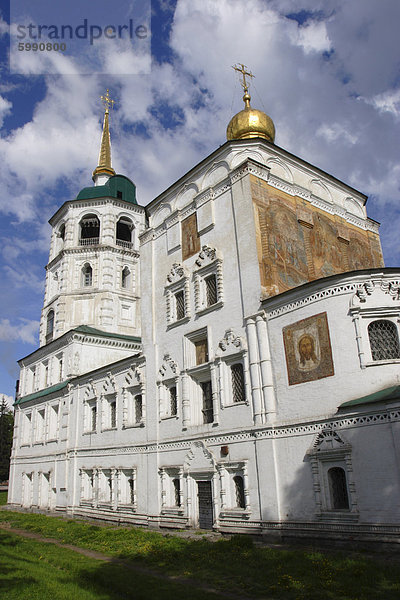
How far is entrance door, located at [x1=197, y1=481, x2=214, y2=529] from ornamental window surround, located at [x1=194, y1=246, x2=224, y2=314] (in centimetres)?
637

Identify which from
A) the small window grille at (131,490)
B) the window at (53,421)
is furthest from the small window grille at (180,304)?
the window at (53,421)

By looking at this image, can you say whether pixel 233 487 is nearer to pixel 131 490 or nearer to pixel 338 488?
pixel 338 488

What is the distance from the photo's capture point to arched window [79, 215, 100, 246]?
33.8 meters

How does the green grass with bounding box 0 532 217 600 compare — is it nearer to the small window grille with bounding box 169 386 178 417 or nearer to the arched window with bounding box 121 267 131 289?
the small window grille with bounding box 169 386 178 417

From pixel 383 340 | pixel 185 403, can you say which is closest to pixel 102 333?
pixel 185 403

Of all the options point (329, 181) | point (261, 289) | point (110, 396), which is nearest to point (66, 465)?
point (110, 396)

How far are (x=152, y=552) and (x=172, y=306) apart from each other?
9.96 m

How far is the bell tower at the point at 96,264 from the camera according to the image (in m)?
31.8

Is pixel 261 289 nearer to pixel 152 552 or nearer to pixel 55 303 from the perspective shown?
pixel 152 552

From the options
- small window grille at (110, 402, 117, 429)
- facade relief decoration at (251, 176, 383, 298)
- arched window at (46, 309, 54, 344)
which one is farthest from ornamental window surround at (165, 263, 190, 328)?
arched window at (46, 309, 54, 344)

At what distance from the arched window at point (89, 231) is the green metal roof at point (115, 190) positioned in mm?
1511

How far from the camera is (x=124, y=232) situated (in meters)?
35.4

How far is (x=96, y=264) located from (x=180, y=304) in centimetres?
1389

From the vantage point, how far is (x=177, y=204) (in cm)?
2206
